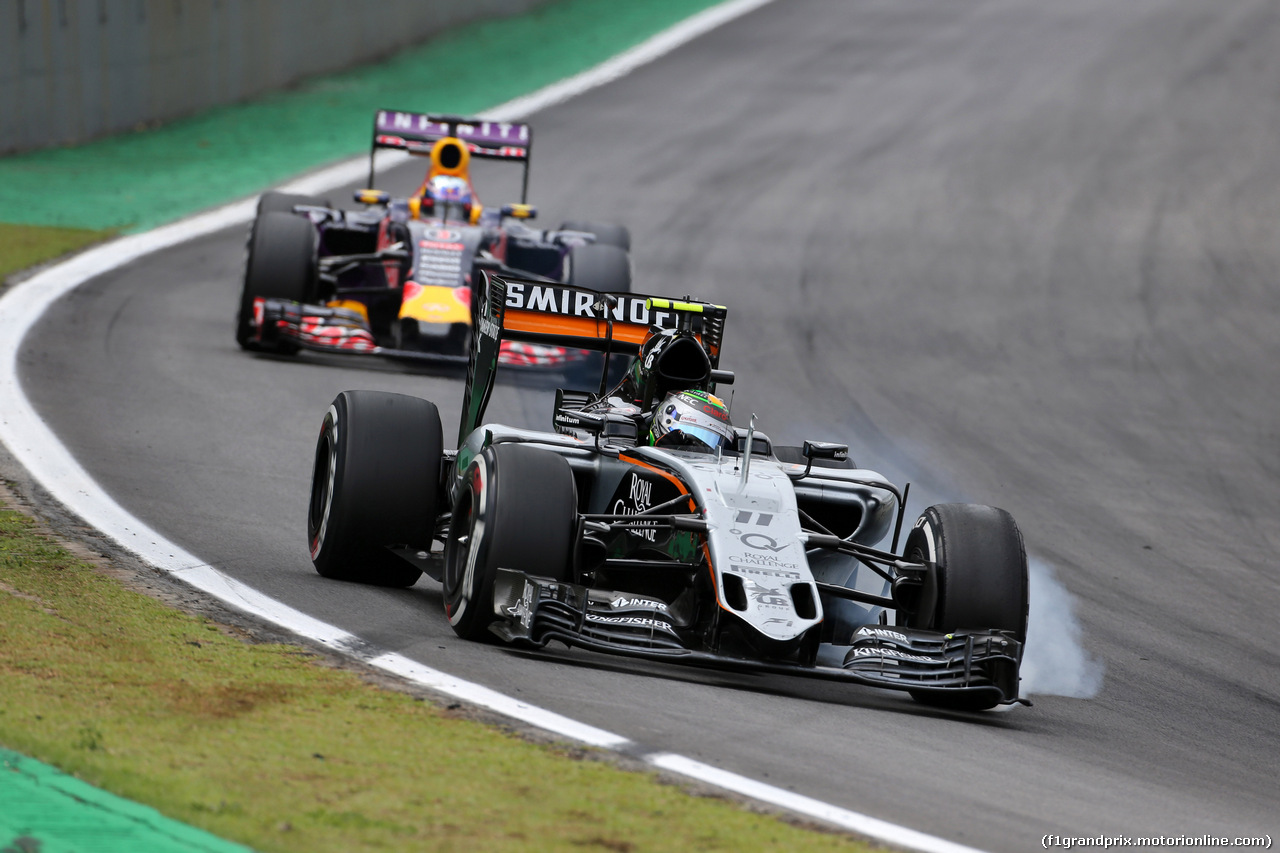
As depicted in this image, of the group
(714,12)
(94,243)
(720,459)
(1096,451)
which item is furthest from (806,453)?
(714,12)

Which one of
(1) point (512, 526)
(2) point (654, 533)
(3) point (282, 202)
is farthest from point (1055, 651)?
(3) point (282, 202)

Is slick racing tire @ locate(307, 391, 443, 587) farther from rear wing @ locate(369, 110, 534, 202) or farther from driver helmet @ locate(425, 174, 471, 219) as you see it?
rear wing @ locate(369, 110, 534, 202)

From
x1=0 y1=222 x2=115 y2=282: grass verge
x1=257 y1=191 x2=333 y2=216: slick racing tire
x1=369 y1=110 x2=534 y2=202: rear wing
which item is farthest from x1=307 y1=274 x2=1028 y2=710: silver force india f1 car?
x1=0 y1=222 x2=115 y2=282: grass verge

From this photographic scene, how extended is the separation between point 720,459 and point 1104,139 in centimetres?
2334

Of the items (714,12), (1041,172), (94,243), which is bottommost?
(94,243)

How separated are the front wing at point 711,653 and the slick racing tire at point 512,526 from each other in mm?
78

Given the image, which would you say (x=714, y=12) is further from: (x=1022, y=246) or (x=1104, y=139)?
(x=1022, y=246)

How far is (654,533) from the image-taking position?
8422mm

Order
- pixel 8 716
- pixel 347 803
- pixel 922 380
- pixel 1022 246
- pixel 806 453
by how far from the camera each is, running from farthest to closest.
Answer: pixel 1022 246 → pixel 922 380 → pixel 806 453 → pixel 8 716 → pixel 347 803

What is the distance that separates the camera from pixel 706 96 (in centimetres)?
3325

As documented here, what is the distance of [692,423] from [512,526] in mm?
1537

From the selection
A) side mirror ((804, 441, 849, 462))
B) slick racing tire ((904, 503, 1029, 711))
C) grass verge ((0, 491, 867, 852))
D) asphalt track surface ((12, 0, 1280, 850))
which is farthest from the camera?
side mirror ((804, 441, 849, 462))

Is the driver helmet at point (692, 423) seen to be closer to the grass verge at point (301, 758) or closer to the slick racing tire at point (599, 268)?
the grass verge at point (301, 758)

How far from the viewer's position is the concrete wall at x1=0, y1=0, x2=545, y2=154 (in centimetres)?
2592
